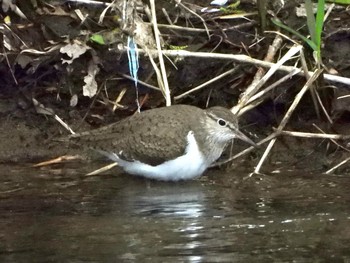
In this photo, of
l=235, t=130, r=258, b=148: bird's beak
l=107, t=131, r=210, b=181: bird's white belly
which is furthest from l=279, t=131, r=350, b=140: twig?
l=107, t=131, r=210, b=181: bird's white belly

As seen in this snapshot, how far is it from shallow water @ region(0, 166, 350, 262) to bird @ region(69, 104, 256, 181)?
0.11 m

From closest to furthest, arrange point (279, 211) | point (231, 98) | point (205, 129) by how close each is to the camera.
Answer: point (279, 211), point (205, 129), point (231, 98)

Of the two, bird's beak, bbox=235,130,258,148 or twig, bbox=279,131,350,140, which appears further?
bird's beak, bbox=235,130,258,148

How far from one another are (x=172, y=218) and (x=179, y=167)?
0.96 metres

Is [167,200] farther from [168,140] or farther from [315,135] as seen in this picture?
[315,135]

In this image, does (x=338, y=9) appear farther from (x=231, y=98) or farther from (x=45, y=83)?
(x=45, y=83)

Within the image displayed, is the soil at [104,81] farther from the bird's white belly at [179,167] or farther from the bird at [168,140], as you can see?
the bird's white belly at [179,167]

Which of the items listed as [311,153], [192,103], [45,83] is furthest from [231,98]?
[45,83]

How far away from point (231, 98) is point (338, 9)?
45.6 inches

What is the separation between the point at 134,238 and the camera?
535 centimetres

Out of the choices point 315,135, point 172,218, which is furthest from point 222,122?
point 172,218

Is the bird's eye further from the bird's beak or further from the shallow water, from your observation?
the shallow water

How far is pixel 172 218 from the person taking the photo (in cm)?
575

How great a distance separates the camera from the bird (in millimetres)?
6730
